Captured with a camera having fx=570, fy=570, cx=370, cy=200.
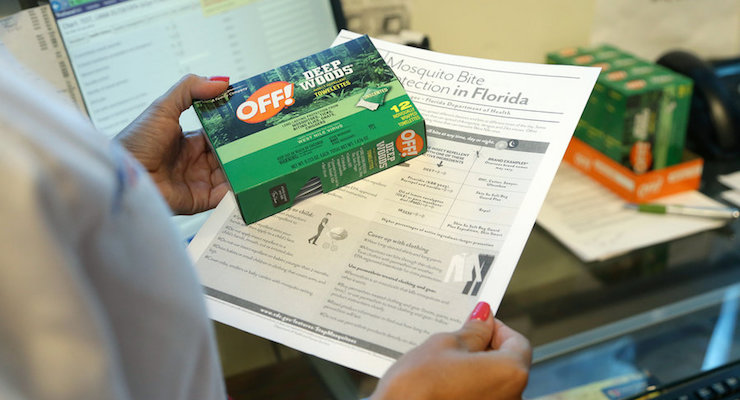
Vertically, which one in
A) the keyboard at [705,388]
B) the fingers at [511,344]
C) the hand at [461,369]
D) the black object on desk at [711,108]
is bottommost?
the keyboard at [705,388]

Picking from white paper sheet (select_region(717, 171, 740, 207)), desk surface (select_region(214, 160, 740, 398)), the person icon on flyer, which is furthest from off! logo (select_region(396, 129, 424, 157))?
white paper sheet (select_region(717, 171, 740, 207))

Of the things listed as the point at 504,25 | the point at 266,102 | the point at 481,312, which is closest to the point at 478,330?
the point at 481,312

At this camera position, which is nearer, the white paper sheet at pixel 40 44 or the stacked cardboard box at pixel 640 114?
the white paper sheet at pixel 40 44

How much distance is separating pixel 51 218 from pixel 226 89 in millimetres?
402

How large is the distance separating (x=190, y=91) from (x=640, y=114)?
0.69 meters

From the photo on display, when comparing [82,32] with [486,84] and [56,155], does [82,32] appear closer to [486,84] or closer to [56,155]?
[486,84]

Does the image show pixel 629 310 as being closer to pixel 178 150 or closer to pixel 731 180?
pixel 731 180

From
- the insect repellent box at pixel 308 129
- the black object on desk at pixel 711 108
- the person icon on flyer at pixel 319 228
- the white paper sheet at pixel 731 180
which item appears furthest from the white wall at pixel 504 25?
the person icon on flyer at pixel 319 228

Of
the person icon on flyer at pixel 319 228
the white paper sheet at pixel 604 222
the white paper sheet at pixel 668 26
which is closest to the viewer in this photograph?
the person icon on flyer at pixel 319 228

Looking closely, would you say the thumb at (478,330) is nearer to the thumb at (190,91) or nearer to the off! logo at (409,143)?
the off! logo at (409,143)

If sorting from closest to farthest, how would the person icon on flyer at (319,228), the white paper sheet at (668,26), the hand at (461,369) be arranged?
the hand at (461,369), the person icon on flyer at (319,228), the white paper sheet at (668,26)

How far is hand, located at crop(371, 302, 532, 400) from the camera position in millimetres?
398

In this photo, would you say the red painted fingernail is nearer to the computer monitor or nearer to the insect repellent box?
the insect repellent box

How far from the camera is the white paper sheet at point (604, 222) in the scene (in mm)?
871
